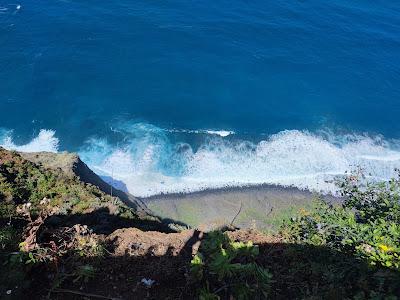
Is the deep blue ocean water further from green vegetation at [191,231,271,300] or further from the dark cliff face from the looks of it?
green vegetation at [191,231,271,300]

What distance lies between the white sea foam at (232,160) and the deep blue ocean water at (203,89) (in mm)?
126

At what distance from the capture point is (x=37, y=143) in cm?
3712

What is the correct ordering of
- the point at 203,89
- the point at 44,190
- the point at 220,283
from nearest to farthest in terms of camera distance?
the point at 220,283 < the point at 44,190 < the point at 203,89

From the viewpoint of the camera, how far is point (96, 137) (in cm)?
3869

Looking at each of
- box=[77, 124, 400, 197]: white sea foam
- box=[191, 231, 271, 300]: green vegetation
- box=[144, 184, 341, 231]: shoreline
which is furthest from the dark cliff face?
box=[191, 231, 271, 300]: green vegetation

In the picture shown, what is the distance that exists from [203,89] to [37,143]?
17316 millimetres

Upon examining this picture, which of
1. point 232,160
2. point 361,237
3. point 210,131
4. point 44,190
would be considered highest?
point 361,237

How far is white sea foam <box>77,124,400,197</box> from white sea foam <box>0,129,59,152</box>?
9.38 ft

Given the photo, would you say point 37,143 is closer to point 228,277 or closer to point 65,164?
point 65,164

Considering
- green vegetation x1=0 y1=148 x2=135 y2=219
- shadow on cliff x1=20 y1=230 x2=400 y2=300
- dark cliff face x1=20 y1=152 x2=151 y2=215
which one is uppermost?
shadow on cliff x1=20 y1=230 x2=400 y2=300

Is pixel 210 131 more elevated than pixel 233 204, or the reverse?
pixel 210 131

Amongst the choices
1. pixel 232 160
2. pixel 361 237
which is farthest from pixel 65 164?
pixel 232 160

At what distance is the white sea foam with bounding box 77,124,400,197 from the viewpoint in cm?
3544

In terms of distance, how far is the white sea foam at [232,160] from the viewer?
35.4 m
